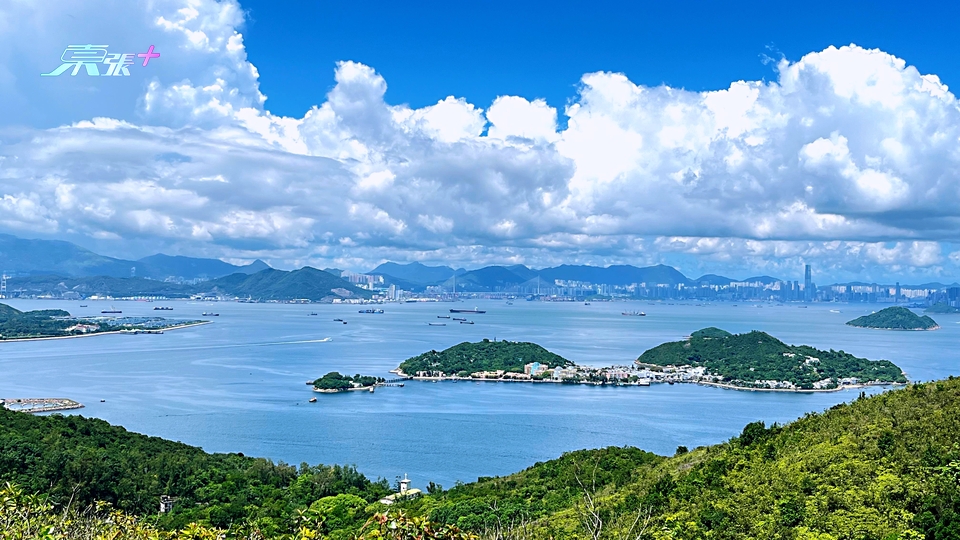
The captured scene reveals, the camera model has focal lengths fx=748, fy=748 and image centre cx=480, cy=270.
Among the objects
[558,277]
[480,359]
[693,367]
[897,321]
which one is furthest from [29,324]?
[558,277]

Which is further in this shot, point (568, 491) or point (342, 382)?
point (342, 382)

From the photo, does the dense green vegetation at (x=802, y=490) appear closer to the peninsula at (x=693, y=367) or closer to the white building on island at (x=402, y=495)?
the white building on island at (x=402, y=495)

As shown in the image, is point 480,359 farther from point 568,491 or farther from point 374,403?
point 568,491

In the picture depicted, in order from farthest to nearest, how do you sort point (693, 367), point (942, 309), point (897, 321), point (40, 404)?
1. point (942, 309)
2. point (897, 321)
3. point (693, 367)
4. point (40, 404)

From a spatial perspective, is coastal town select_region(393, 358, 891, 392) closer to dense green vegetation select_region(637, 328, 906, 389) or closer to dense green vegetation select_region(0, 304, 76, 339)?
dense green vegetation select_region(637, 328, 906, 389)

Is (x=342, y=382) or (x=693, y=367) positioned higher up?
(x=693, y=367)
